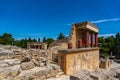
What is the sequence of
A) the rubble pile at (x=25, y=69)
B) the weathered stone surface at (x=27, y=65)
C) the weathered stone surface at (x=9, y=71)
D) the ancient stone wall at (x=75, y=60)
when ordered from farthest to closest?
the ancient stone wall at (x=75, y=60) < the weathered stone surface at (x=27, y=65) < the rubble pile at (x=25, y=69) < the weathered stone surface at (x=9, y=71)

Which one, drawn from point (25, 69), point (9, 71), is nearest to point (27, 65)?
point (25, 69)

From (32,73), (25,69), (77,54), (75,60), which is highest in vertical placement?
(77,54)

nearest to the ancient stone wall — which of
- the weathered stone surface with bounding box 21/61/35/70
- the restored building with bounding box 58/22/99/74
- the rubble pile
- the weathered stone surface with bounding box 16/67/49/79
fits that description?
the restored building with bounding box 58/22/99/74

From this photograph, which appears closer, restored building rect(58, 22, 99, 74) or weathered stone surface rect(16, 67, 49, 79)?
weathered stone surface rect(16, 67, 49, 79)

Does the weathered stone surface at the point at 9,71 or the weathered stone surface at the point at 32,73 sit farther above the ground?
the weathered stone surface at the point at 9,71

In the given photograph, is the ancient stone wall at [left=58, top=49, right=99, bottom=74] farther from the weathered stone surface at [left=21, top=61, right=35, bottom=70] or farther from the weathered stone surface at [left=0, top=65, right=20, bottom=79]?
the weathered stone surface at [left=0, top=65, right=20, bottom=79]

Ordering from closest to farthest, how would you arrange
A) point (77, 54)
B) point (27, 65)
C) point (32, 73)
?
point (32, 73) < point (27, 65) < point (77, 54)

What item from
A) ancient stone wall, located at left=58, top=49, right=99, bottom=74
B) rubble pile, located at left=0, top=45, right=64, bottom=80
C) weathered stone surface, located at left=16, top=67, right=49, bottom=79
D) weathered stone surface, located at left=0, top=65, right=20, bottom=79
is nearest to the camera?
weathered stone surface, located at left=0, top=65, right=20, bottom=79

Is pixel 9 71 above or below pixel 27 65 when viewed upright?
below

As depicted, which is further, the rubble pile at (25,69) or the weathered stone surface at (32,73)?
the weathered stone surface at (32,73)

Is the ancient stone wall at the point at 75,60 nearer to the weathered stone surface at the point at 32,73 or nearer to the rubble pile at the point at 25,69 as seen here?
the rubble pile at the point at 25,69

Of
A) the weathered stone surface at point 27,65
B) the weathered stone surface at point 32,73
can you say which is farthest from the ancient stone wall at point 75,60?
the weathered stone surface at point 27,65

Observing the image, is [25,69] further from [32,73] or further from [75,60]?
[75,60]

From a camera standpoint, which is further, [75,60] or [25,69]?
[75,60]
